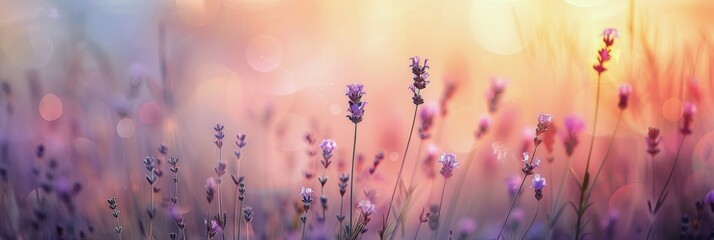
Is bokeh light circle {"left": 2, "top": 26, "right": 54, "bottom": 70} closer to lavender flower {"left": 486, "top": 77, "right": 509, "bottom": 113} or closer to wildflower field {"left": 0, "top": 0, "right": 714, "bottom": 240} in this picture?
wildflower field {"left": 0, "top": 0, "right": 714, "bottom": 240}

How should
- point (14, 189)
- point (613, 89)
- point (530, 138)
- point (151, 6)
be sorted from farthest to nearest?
point (151, 6), point (613, 89), point (530, 138), point (14, 189)

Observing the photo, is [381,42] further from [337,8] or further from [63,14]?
[63,14]

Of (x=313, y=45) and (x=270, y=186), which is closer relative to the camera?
(x=270, y=186)

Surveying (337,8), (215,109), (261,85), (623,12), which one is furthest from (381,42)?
(623,12)

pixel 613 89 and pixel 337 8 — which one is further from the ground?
pixel 337 8

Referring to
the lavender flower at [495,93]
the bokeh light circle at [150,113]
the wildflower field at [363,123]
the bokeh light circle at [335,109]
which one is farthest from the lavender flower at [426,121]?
the bokeh light circle at [150,113]

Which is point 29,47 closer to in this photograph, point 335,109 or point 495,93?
point 335,109
